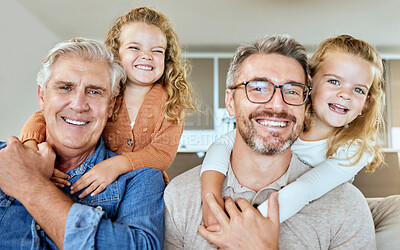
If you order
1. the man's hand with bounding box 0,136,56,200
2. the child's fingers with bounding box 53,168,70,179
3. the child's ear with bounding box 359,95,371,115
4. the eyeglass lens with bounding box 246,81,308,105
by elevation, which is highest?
the eyeglass lens with bounding box 246,81,308,105

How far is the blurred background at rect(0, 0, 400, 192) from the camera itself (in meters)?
5.39

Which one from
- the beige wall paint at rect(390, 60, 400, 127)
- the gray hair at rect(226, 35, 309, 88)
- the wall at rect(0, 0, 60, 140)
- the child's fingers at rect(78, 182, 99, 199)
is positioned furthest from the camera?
the beige wall paint at rect(390, 60, 400, 127)

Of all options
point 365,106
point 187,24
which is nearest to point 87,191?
point 365,106

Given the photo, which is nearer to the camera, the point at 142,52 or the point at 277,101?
the point at 277,101

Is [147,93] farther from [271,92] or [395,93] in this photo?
[395,93]

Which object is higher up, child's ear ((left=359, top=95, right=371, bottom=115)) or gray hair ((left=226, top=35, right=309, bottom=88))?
gray hair ((left=226, top=35, right=309, bottom=88))

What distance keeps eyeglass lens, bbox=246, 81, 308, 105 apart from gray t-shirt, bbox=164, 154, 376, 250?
371 mm

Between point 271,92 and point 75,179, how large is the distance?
0.92m

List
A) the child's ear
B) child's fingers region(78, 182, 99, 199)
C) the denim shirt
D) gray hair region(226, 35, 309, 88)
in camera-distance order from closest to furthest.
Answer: the denim shirt
child's fingers region(78, 182, 99, 199)
gray hair region(226, 35, 309, 88)
the child's ear

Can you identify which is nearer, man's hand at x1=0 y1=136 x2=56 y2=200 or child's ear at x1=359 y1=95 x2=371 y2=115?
man's hand at x1=0 y1=136 x2=56 y2=200

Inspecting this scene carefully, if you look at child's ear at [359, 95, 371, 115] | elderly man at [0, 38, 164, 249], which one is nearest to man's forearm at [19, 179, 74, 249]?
elderly man at [0, 38, 164, 249]

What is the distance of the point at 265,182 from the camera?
1521 mm

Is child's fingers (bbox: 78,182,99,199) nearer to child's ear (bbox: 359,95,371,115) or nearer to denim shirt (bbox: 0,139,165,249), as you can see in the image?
denim shirt (bbox: 0,139,165,249)

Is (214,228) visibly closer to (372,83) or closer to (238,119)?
(238,119)
